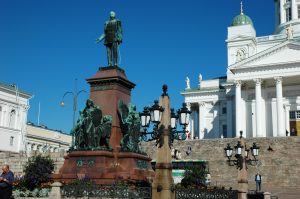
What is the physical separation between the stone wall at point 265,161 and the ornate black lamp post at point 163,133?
2157 centimetres

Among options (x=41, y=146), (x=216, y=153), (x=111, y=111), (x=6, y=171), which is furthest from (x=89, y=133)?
(x=41, y=146)

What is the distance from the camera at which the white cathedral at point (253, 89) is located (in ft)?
181

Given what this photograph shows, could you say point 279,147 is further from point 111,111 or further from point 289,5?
point 289,5

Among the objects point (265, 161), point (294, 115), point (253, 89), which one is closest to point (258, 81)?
point (253, 89)

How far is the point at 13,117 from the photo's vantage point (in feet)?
230

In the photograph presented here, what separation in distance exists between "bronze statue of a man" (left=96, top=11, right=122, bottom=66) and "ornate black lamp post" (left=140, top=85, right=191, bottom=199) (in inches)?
256

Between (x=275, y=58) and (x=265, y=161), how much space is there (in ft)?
68.6

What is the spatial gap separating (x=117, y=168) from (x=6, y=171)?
495 centimetres

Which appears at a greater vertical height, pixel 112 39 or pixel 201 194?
pixel 112 39

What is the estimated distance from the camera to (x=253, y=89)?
197 ft

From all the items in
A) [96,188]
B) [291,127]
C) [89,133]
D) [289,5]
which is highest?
[289,5]

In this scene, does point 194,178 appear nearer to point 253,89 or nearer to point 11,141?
point 253,89

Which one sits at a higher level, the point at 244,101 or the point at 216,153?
the point at 244,101

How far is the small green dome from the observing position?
6975cm
